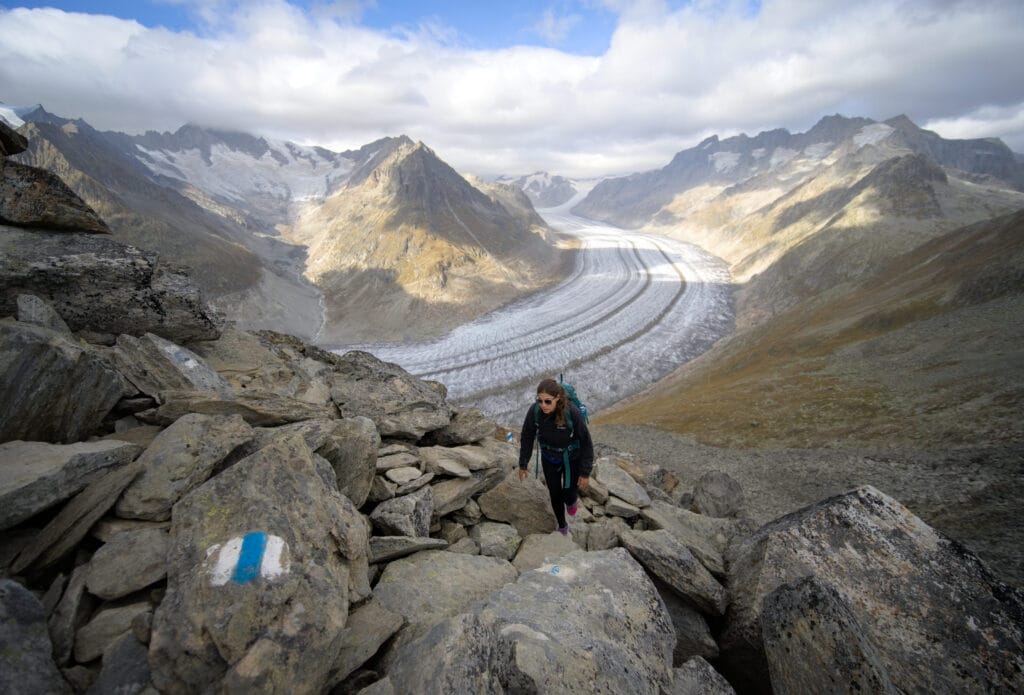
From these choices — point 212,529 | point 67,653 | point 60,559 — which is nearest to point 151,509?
point 60,559

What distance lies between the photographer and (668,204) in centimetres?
18738

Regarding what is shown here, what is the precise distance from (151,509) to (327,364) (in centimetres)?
950

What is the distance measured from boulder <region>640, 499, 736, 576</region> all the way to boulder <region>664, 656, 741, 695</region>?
7.60 ft

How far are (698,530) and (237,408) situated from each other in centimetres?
982

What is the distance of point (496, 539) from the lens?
783cm

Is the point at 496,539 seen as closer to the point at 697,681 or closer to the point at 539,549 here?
the point at 539,549

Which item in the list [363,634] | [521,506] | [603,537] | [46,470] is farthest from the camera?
A: [521,506]

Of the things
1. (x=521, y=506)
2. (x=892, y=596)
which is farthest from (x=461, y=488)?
(x=892, y=596)

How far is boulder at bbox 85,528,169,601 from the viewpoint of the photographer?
437 centimetres

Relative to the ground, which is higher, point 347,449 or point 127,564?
point 347,449

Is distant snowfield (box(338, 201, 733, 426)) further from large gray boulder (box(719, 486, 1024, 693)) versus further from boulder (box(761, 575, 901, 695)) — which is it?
boulder (box(761, 575, 901, 695))

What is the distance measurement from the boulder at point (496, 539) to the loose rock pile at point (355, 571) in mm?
49

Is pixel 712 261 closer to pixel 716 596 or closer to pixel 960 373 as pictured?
pixel 960 373

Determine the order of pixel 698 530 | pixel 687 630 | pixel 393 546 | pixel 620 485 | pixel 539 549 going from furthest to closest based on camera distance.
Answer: pixel 620 485
pixel 698 530
pixel 539 549
pixel 687 630
pixel 393 546
